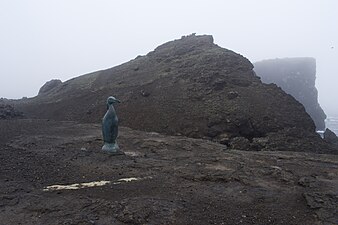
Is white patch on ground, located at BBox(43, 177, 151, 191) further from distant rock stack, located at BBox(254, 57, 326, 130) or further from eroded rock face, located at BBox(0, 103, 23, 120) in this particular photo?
distant rock stack, located at BBox(254, 57, 326, 130)

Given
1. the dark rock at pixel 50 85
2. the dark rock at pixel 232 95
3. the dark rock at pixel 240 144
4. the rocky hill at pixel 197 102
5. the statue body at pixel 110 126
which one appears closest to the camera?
the statue body at pixel 110 126

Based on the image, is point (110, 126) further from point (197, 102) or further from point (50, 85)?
point (50, 85)

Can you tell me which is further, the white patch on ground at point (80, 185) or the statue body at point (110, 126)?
the statue body at point (110, 126)

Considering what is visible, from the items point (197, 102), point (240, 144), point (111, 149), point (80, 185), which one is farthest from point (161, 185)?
point (197, 102)

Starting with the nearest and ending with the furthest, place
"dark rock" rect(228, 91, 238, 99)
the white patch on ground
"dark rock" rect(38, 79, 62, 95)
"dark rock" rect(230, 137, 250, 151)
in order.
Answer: the white patch on ground < "dark rock" rect(230, 137, 250, 151) < "dark rock" rect(228, 91, 238, 99) < "dark rock" rect(38, 79, 62, 95)

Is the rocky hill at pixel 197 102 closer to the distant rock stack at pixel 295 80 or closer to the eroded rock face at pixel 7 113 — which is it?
the eroded rock face at pixel 7 113

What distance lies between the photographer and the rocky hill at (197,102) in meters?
19.0

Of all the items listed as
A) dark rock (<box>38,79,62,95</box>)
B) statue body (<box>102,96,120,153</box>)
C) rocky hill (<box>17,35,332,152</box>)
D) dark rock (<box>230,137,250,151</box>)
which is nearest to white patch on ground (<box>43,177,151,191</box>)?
statue body (<box>102,96,120,153</box>)

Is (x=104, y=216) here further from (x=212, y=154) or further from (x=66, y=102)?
(x=66, y=102)

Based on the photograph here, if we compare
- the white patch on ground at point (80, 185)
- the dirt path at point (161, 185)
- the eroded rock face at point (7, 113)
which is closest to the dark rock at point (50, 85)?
the eroded rock face at point (7, 113)

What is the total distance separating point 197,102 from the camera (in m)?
22.3

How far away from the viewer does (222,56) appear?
2803 cm

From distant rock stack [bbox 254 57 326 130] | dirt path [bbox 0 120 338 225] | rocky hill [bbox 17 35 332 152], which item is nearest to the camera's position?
dirt path [bbox 0 120 338 225]

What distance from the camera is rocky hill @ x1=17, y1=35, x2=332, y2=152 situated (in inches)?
747
